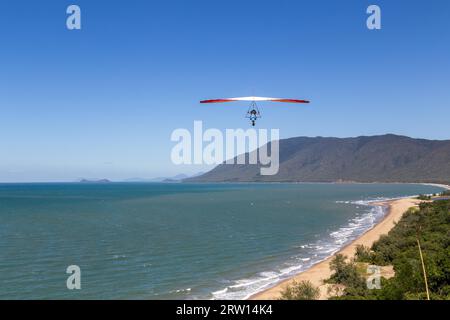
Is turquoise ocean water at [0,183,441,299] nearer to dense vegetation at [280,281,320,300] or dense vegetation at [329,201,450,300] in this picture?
dense vegetation at [280,281,320,300]

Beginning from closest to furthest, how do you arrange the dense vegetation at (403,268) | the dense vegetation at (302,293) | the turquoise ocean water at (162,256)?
the dense vegetation at (403,268)
the dense vegetation at (302,293)
the turquoise ocean water at (162,256)

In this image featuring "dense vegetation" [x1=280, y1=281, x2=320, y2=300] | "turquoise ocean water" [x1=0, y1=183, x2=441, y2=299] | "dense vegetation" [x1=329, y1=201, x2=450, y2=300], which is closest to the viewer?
"dense vegetation" [x1=329, y1=201, x2=450, y2=300]

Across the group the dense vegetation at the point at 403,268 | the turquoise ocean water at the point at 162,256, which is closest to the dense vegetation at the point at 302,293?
the dense vegetation at the point at 403,268

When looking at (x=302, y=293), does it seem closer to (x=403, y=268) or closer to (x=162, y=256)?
(x=403, y=268)

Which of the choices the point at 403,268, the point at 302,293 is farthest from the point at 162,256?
the point at 403,268

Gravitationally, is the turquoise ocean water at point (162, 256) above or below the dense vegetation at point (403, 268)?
below

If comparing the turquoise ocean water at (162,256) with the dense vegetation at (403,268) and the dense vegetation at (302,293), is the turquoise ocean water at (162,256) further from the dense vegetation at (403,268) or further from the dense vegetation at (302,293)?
the dense vegetation at (403,268)

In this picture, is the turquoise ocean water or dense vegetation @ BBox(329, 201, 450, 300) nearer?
dense vegetation @ BBox(329, 201, 450, 300)

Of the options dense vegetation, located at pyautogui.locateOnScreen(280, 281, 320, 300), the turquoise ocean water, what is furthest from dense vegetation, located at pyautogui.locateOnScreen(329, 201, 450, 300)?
the turquoise ocean water
